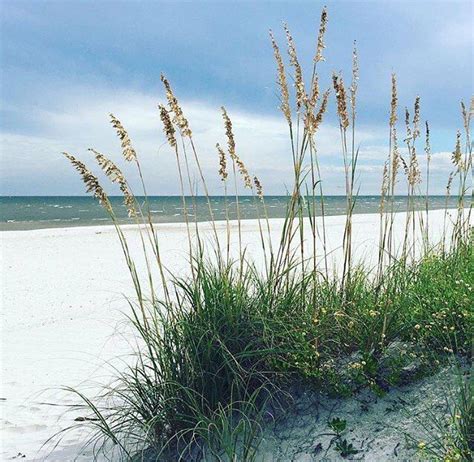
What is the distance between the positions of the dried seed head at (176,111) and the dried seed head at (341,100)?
1003mm

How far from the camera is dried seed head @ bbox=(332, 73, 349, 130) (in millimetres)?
3758

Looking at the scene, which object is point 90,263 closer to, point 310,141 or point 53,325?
point 53,325

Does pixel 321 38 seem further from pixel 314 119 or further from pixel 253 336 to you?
pixel 253 336

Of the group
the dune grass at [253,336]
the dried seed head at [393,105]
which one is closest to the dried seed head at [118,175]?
the dune grass at [253,336]

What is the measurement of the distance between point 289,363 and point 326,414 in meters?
0.36

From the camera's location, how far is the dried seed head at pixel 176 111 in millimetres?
3439

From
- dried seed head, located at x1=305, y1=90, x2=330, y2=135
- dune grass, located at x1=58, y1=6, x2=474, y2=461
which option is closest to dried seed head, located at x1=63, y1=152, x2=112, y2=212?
dune grass, located at x1=58, y1=6, x2=474, y2=461

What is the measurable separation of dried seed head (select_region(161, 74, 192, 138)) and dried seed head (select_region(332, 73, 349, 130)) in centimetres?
100

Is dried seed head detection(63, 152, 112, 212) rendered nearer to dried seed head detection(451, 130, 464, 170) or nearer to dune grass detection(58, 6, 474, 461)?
dune grass detection(58, 6, 474, 461)

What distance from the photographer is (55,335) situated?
7.05m

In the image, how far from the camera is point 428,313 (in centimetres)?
369

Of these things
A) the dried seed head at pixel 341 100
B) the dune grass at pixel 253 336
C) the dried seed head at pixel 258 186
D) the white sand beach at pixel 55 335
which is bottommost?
the white sand beach at pixel 55 335

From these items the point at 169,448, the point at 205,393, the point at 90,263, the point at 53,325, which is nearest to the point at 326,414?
the point at 205,393

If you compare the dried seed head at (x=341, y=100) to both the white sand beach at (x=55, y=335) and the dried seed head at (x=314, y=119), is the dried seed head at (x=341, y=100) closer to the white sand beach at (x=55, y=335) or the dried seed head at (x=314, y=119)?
the dried seed head at (x=314, y=119)
